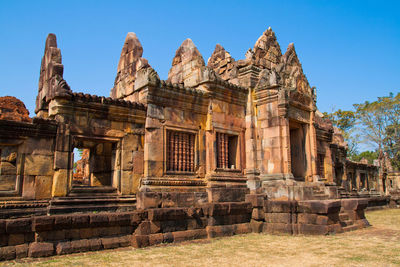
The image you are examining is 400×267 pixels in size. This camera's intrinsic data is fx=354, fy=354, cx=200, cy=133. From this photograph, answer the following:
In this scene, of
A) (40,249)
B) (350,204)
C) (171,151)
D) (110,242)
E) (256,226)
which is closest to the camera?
(40,249)

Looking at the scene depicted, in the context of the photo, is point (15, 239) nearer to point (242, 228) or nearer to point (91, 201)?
point (91, 201)

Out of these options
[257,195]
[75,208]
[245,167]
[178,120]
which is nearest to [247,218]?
[257,195]

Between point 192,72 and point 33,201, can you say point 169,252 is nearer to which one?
point 33,201

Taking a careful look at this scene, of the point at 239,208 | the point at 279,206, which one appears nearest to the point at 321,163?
the point at 279,206

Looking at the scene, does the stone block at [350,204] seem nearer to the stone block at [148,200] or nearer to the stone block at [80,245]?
the stone block at [148,200]

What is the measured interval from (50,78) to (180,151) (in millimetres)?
4148

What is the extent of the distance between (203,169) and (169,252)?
353cm

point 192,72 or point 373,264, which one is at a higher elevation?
point 192,72

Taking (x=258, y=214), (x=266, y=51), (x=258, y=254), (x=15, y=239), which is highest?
(x=266, y=51)

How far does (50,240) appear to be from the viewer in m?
7.46

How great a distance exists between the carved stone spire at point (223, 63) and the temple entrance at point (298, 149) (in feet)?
9.42

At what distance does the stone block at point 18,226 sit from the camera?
273 inches

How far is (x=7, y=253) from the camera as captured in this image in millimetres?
6848

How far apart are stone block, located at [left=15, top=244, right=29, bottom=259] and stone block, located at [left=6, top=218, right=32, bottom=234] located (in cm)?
30
